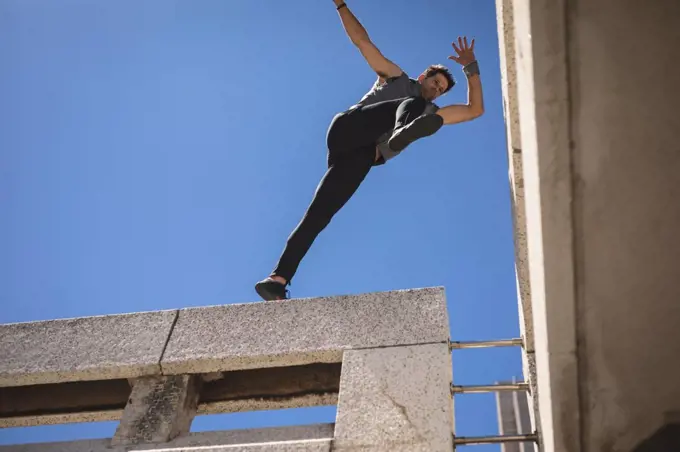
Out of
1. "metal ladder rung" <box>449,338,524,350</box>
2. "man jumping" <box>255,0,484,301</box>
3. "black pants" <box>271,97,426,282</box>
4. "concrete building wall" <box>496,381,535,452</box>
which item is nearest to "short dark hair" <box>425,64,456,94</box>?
"man jumping" <box>255,0,484,301</box>

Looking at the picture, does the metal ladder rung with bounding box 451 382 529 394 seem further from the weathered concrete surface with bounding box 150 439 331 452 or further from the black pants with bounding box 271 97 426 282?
the black pants with bounding box 271 97 426 282

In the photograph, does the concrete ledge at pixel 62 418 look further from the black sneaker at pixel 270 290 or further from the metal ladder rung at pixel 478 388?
the metal ladder rung at pixel 478 388

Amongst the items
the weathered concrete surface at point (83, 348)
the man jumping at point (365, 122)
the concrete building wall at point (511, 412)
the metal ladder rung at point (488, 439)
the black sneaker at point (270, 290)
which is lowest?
the metal ladder rung at point (488, 439)

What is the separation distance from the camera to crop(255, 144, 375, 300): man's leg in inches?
142

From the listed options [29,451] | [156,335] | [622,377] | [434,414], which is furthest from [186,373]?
[622,377]

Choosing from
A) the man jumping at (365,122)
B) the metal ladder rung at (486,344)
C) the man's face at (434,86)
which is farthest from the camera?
the man's face at (434,86)

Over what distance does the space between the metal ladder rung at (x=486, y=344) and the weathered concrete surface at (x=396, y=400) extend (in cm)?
13

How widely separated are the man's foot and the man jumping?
0.70ft

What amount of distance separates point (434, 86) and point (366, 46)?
0.49 metres

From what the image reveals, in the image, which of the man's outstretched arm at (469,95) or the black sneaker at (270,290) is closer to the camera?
the black sneaker at (270,290)

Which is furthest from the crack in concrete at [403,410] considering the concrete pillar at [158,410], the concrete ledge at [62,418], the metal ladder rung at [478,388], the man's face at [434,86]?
the man's face at [434,86]

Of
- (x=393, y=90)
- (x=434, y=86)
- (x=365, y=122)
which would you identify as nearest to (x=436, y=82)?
(x=434, y=86)

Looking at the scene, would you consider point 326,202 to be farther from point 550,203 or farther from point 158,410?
point 550,203

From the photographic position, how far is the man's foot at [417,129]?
3188mm
